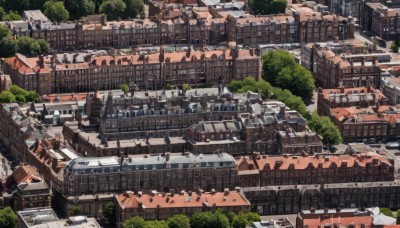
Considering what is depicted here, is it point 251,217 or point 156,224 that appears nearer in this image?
point 156,224

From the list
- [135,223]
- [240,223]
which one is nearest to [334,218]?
[240,223]

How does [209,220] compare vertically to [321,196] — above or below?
above

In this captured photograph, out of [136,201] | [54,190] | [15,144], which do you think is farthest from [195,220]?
[15,144]

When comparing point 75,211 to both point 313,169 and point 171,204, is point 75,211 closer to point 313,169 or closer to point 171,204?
point 171,204

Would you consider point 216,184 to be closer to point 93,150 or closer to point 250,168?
point 250,168

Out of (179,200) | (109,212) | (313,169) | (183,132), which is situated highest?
(183,132)
